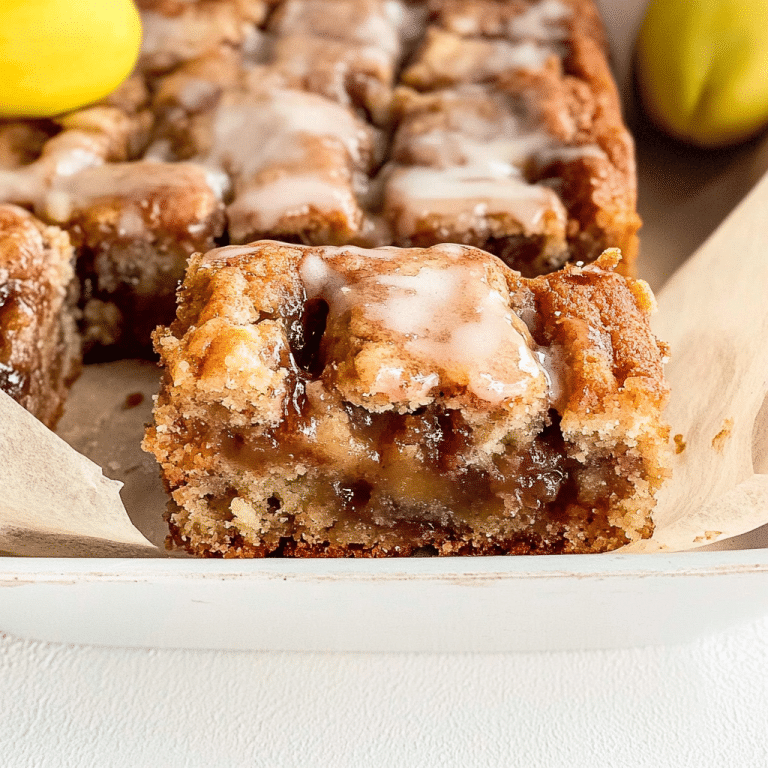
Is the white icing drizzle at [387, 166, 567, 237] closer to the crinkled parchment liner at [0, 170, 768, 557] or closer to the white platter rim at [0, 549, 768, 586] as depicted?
the crinkled parchment liner at [0, 170, 768, 557]

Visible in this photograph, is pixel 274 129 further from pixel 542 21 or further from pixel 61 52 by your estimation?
pixel 542 21

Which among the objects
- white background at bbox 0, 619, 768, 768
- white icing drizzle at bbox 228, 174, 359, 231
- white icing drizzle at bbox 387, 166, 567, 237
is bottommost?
white background at bbox 0, 619, 768, 768

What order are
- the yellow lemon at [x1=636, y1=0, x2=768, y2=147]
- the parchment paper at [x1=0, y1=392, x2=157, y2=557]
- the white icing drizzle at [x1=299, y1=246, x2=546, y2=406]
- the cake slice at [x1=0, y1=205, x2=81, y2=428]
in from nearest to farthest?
the white icing drizzle at [x1=299, y1=246, x2=546, y2=406]
the parchment paper at [x1=0, y1=392, x2=157, y2=557]
the cake slice at [x1=0, y1=205, x2=81, y2=428]
the yellow lemon at [x1=636, y1=0, x2=768, y2=147]

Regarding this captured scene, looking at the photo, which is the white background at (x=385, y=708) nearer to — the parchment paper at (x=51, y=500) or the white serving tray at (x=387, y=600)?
the white serving tray at (x=387, y=600)

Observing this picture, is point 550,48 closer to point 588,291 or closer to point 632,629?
point 588,291

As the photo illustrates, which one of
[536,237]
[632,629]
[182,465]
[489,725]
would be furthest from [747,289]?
[182,465]

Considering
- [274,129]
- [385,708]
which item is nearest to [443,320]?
[385,708]

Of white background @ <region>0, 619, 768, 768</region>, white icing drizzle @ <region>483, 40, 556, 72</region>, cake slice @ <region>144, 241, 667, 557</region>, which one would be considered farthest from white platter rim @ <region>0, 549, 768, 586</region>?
white icing drizzle @ <region>483, 40, 556, 72</region>
